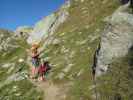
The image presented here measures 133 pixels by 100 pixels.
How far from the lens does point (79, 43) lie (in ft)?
127

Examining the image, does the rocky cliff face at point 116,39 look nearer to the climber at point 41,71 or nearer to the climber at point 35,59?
the climber at point 35,59

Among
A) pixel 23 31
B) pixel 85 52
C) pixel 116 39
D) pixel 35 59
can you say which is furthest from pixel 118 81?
pixel 23 31

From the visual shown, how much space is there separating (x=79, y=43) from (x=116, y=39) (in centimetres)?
1520

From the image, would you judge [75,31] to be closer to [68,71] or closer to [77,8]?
[77,8]

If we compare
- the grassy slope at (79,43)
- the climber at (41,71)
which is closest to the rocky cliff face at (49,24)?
the grassy slope at (79,43)

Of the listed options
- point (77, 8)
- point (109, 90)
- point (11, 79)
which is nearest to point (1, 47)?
point (77, 8)

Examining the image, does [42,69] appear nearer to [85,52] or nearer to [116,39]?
[85,52]

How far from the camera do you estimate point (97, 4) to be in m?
50.7

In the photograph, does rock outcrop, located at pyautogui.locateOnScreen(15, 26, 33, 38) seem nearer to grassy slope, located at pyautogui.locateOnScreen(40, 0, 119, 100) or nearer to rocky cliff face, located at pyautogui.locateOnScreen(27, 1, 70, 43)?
rocky cliff face, located at pyautogui.locateOnScreen(27, 1, 70, 43)

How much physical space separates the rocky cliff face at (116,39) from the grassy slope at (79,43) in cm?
277

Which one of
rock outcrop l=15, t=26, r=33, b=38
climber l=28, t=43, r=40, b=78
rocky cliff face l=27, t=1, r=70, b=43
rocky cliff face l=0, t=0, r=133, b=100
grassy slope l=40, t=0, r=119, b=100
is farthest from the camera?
rock outcrop l=15, t=26, r=33, b=38

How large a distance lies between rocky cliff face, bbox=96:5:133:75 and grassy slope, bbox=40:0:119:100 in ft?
9.10

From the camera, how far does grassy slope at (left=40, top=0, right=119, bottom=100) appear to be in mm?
27542

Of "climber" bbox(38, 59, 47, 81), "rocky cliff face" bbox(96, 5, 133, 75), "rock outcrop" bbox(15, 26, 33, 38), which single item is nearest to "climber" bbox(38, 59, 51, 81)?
"climber" bbox(38, 59, 47, 81)
